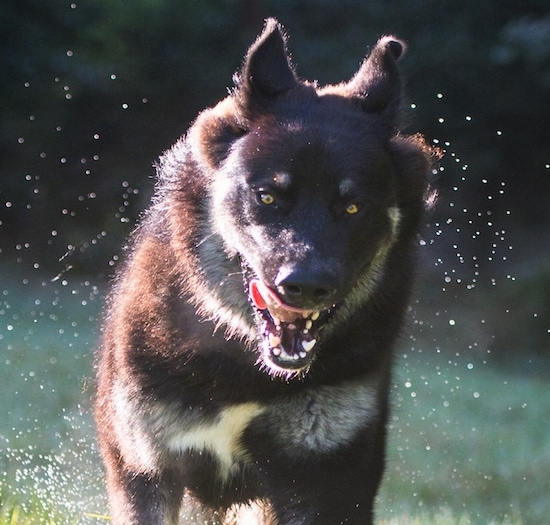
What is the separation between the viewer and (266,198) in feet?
13.3

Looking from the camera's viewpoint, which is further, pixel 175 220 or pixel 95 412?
pixel 95 412

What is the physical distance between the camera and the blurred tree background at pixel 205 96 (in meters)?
10.8

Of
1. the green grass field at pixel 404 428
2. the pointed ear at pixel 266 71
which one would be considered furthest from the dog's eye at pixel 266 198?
the green grass field at pixel 404 428

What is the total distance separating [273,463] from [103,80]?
7634mm

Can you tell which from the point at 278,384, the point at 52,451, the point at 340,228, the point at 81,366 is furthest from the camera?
the point at 81,366

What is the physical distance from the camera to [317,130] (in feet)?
13.5

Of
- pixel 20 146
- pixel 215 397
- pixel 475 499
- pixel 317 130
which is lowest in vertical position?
pixel 475 499

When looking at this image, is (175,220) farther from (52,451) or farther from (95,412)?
(52,451)

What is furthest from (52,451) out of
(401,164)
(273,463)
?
(401,164)

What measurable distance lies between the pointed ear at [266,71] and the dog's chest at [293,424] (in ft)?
3.93

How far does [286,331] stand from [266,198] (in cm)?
50

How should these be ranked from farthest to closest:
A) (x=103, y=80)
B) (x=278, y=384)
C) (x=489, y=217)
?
1. (x=489, y=217)
2. (x=103, y=80)
3. (x=278, y=384)

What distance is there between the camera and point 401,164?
438 cm

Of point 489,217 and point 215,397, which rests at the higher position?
point 215,397
